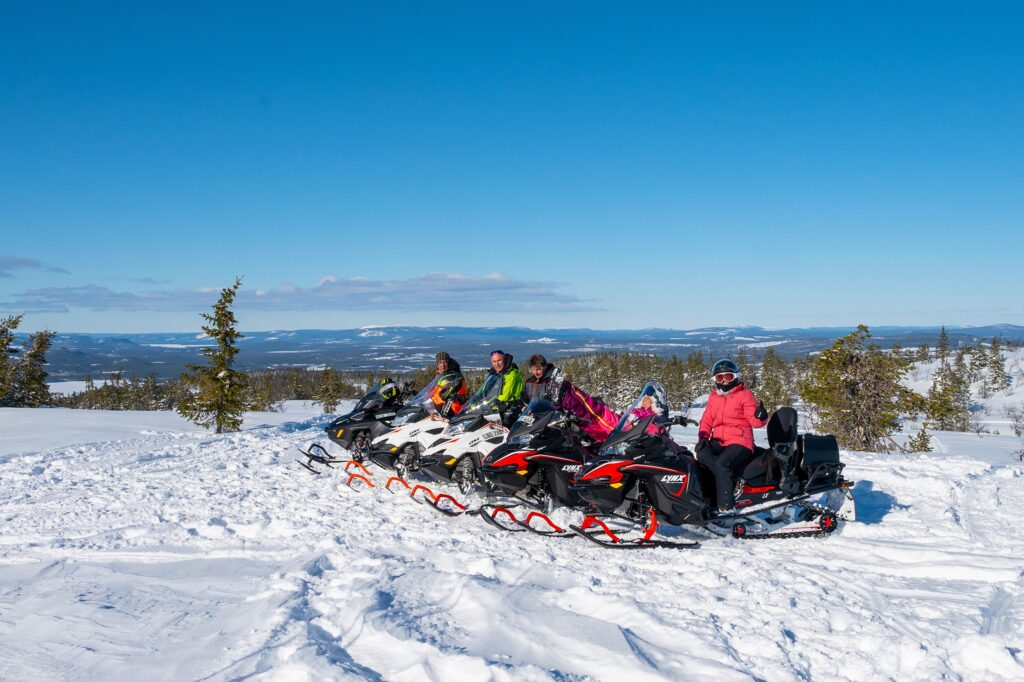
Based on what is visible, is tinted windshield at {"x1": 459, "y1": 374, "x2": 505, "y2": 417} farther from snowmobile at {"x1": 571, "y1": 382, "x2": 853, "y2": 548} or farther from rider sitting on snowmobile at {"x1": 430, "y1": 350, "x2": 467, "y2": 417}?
snowmobile at {"x1": 571, "y1": 382, "x2": 853, "y2": 548}

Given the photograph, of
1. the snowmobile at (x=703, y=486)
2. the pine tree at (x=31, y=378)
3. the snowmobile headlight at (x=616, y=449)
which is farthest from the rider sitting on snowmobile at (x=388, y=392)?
the pine tree at (x=31, y=378)

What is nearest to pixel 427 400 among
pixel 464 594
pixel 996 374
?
pixel 464 594

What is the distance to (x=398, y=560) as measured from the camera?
523cm

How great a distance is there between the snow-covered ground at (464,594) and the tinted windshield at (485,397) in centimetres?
142

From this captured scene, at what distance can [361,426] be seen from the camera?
9.67 meters

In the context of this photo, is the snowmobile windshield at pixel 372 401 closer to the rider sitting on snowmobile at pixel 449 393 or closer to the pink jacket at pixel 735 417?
the rider sitting on snowmobile at pixel 449 393

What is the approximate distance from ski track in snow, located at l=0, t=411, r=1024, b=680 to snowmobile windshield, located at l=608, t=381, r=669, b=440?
119cm

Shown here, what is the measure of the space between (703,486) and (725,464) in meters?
0.30

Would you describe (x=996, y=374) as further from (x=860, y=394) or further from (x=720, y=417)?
(x=720, y=417)

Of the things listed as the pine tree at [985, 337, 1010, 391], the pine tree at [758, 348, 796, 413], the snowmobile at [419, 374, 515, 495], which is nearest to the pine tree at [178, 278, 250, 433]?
the snowmobile at [419, 374, 515, 495]

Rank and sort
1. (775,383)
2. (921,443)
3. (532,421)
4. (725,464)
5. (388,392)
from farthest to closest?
(775,383), (921,443), (388,392), (532,421), (725,464)

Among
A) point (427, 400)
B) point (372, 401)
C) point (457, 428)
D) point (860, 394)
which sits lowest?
point (860, 394)

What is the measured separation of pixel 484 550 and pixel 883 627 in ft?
9.98

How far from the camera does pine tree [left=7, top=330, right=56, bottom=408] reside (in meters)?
30.5
